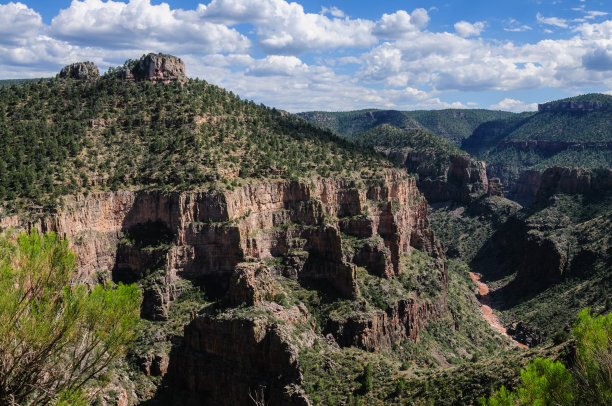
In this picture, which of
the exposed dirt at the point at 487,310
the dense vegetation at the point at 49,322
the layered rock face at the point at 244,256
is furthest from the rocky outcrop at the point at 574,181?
the dense vegetation at the point at 49,322

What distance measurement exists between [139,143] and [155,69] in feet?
98.8

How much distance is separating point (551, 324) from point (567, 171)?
7929 centimetres

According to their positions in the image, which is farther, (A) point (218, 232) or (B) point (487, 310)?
(B) point (487, 310)

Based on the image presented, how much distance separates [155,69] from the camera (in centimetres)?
12156

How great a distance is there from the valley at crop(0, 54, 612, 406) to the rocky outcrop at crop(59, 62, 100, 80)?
1.67ft

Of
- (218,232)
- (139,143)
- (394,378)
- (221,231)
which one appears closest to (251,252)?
(221,231)

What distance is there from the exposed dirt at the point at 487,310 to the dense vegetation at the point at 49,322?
10104 centimetres

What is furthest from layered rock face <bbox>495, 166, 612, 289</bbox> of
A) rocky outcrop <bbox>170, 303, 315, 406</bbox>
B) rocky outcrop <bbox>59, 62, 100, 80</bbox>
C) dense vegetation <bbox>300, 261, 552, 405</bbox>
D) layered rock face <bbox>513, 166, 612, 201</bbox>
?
rocky outcrop <bbox>59, 62, 100, 80</bbox>

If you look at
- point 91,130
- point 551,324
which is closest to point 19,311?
point 91,130

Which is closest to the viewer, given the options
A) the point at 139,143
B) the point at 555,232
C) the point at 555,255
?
the point at 139,143

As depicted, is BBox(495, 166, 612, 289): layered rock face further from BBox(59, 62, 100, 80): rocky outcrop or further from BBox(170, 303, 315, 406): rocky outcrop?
BBox(59, 62, 100, 80): rocky outcrop

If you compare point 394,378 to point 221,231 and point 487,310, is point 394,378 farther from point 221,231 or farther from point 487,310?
point 487,310

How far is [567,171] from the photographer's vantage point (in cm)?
17375

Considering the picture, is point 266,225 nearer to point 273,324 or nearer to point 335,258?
point 335,258
